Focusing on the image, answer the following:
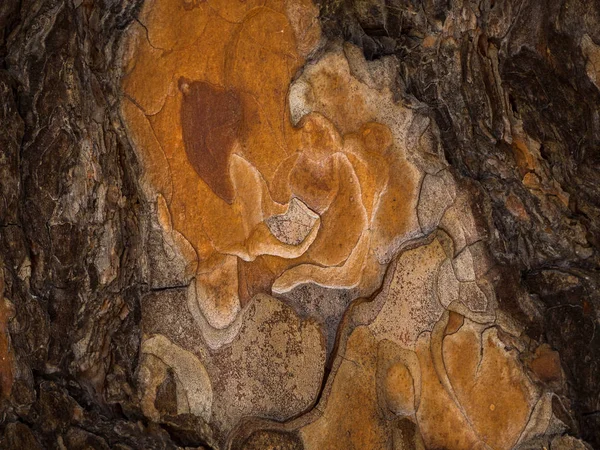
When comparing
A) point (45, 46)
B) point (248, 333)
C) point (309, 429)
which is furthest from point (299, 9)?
point (309, 429)

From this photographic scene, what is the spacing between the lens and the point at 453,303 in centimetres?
177

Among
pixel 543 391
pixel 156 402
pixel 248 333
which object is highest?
pixel 543 391

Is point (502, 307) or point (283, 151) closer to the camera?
point (502, 307)

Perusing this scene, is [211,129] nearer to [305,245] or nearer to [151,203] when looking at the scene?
[151,203]

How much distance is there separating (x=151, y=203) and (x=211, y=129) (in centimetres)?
22

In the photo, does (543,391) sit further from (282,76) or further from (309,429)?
(282,76)

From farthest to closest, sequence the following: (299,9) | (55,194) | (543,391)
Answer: (55,194) < (299,9) < (543,391)

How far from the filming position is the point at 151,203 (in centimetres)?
200

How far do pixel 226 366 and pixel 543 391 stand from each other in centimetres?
67

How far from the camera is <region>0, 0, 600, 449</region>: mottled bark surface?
5.57ft

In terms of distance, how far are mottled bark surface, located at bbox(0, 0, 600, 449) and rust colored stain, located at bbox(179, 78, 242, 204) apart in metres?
0.01

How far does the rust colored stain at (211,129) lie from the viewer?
6.31 feet

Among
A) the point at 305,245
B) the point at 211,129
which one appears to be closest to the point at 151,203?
the point at 211,129

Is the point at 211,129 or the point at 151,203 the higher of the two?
the point at 211,129
